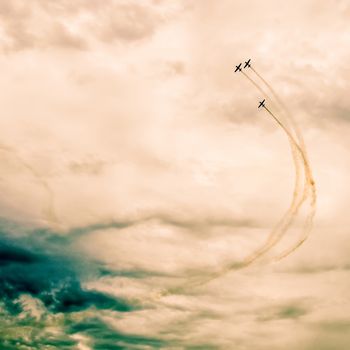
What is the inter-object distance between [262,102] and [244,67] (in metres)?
13.3

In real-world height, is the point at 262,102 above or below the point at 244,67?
below

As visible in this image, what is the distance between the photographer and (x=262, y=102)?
71.9 metres

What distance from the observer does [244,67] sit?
71.5 m
